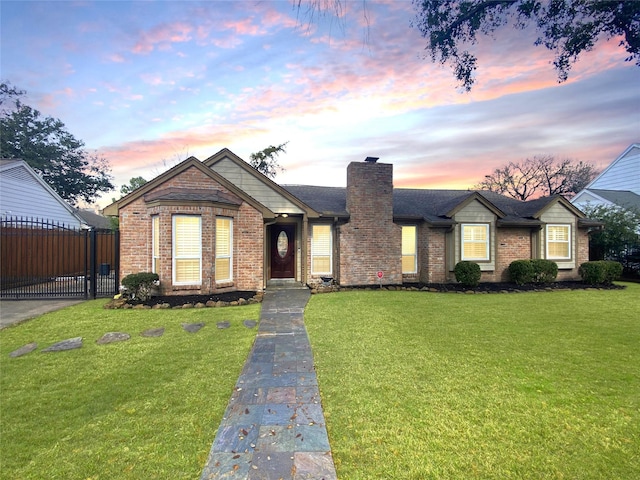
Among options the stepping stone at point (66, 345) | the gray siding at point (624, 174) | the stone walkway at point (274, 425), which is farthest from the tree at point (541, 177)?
the stepping stone at point (66, 345)

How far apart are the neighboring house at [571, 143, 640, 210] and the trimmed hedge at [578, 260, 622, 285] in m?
7.21

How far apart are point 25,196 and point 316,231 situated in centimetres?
1591

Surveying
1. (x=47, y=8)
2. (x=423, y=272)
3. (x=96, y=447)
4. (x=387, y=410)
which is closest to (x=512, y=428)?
(x=387, y=410)

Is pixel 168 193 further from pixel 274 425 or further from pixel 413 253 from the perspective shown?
pixel 413 253

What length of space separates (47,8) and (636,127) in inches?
661

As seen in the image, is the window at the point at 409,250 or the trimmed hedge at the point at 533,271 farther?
the window at the point at 409,250

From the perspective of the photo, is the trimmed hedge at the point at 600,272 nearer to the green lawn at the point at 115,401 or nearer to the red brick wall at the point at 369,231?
the red brick wall at the point at 369,231

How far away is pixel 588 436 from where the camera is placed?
9.98ft

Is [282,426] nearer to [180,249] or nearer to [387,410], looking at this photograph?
[387,410]

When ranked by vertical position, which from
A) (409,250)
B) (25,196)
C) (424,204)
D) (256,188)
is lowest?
(409,250)

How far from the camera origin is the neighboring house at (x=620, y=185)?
19.2 metres

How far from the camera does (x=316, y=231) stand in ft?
42.6

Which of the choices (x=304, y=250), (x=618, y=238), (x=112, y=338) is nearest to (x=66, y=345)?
(x=112, y=338)

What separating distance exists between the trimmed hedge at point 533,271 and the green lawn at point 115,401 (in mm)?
11726
